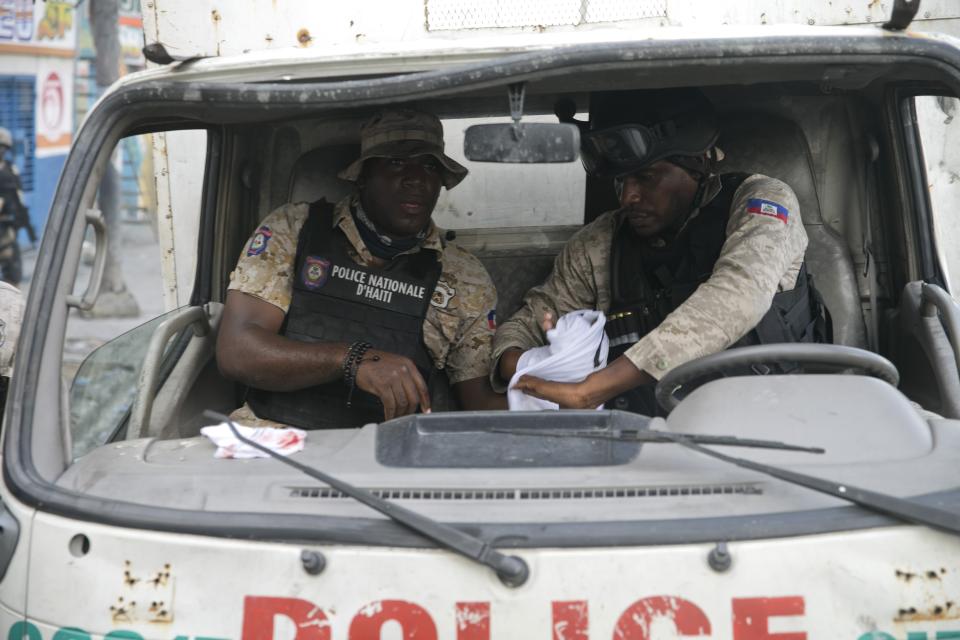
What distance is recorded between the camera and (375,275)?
136 inches

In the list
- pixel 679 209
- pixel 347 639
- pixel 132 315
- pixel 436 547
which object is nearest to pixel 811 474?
pixel 436 547

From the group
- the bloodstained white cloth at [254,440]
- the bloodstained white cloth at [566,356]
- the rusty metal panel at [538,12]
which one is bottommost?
the bloodstained white cloth at [254,440]

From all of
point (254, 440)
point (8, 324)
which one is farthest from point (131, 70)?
point (254, 440)

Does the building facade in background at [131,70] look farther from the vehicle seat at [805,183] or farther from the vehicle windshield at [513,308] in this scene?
the vehicle seat at [805,183]

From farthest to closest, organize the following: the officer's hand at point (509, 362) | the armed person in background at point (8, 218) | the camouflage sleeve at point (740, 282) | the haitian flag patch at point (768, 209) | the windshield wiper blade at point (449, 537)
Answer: the armed person in background at point (8, 218)
the officer's hand at point (509, 362)
the haitian flag patch at point (768, 209)
the camouflage sleeve at point (740, 282)
the windshield wiper blade at point (449, 537)

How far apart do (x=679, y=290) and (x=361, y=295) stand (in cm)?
93

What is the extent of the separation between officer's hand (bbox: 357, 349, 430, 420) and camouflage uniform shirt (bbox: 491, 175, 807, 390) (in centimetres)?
49

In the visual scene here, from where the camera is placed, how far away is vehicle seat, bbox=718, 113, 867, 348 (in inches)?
135

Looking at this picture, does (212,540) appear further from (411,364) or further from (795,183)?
(795,183)

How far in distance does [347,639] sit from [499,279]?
2.00 meters

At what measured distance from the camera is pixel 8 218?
1256 cm

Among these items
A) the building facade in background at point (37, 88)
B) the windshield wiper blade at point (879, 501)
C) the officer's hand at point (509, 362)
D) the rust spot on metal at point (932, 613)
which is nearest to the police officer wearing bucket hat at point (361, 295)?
the officer's hand at point (509, 362)

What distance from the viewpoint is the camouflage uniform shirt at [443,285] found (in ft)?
11.2

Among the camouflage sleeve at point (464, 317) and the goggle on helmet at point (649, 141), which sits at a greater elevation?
the goggle on helmet at point (649, 141)
